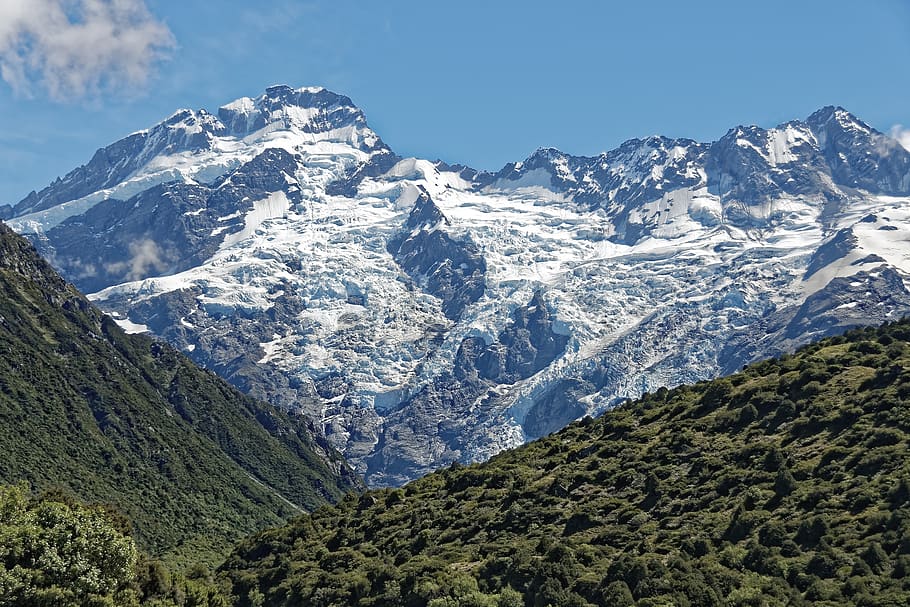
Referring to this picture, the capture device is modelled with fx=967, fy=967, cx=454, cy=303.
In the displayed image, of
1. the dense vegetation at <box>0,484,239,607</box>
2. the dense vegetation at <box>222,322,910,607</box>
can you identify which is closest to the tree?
the dense vegetation at <box>0,484,239,607</box>

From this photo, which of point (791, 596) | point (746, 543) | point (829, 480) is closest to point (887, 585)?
point (791, 596)

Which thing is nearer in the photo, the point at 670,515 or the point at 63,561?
the point at 63,561

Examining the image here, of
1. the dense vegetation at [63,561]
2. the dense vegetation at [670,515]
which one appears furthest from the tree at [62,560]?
the dense vegetation at [670,515]

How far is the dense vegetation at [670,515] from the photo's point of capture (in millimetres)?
73938

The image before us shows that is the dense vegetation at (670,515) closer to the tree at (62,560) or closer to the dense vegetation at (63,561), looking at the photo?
the dense vegetation at (63,561)

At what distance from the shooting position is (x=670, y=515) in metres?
90.5

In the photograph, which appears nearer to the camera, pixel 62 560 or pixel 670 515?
pixel 62 560

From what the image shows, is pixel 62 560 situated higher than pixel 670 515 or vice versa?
pixel 62 560

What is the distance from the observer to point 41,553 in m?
68.6

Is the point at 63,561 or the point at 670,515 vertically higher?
the point at 63,561

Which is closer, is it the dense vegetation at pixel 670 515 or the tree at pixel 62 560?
the tree at pixel 62 560

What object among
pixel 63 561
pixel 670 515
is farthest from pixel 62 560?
pixel 670 515

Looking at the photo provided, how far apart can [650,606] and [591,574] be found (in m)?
9.06

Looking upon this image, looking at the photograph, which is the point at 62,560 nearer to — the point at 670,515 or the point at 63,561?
the point at 63,561
